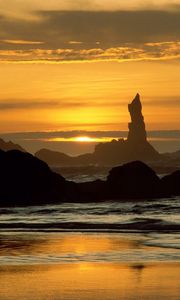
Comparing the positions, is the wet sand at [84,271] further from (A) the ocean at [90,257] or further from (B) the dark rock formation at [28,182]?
(B) the dark rock formation at [28,182]

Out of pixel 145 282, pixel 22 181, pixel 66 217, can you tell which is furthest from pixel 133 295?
pixel 22 181

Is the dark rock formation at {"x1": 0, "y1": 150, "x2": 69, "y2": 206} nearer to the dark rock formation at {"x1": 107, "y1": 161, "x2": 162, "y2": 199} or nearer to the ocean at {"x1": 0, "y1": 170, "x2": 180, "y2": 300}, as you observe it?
the dark rock formation at {"x1": 107, "y1": 161, "x2": 162, "y2": 199}

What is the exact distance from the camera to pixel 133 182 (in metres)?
72.8

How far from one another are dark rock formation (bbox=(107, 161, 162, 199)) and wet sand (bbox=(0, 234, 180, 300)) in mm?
37707

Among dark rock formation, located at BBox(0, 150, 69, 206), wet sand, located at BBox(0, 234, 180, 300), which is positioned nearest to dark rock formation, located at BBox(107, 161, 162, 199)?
dark rock formation, located at BBox(0, 150, 69, 206)

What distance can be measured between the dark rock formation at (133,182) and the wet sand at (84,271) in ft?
124

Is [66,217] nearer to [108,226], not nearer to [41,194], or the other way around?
[108,226]

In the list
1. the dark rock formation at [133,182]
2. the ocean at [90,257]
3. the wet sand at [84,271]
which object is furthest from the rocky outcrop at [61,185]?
the wet sand at [84,271]

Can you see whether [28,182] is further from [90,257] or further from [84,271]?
[84,271]

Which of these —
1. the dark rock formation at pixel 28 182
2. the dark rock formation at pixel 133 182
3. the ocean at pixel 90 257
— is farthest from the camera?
the dark rock formation at pixel 133 182

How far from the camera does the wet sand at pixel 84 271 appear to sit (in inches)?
765

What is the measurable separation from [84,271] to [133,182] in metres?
49.7

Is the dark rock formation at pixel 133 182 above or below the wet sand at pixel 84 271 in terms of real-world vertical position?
above

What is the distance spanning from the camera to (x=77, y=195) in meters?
70.2
